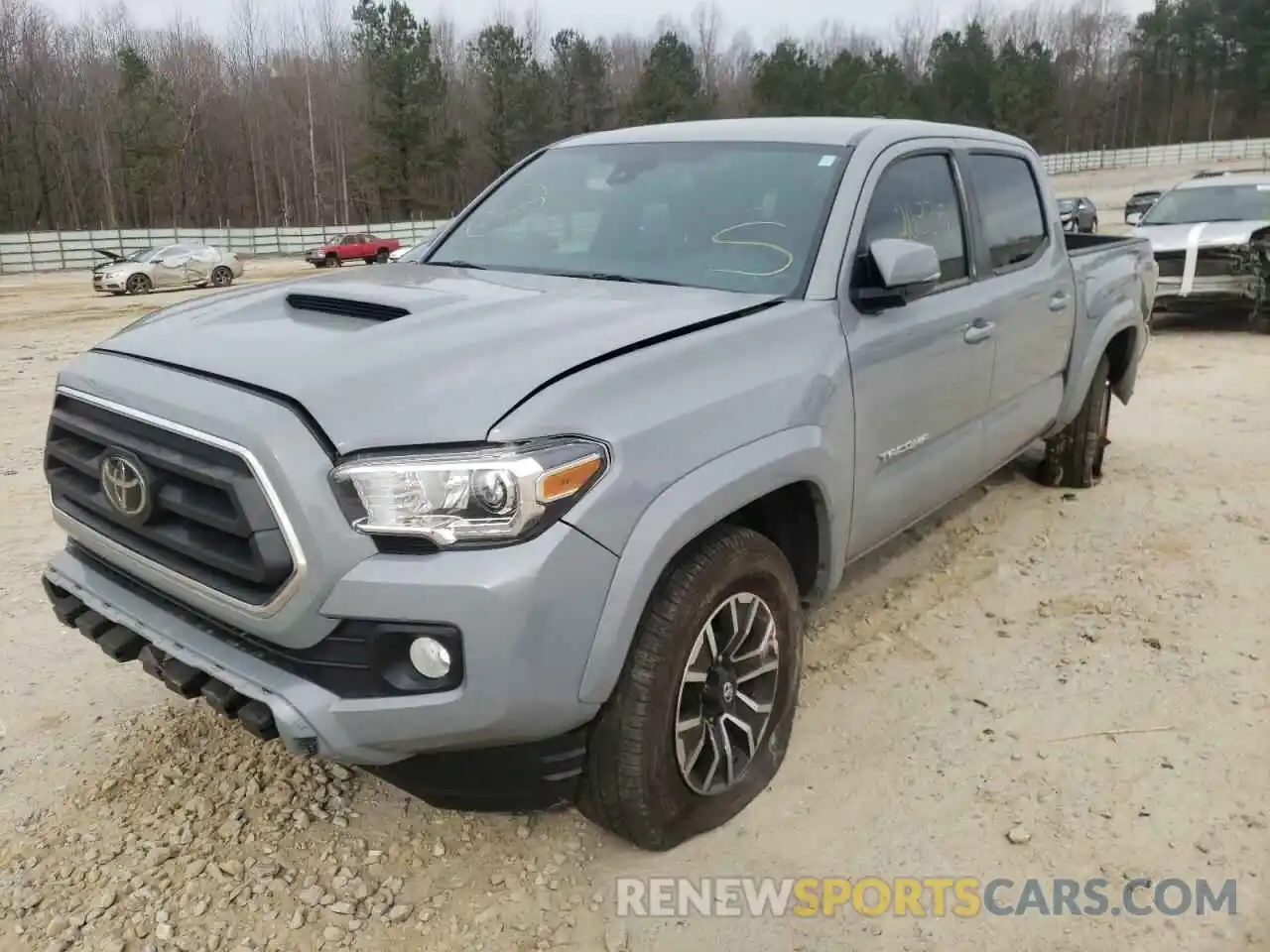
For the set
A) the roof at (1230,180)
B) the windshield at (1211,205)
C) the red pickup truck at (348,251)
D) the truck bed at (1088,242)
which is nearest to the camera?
the truck bed at (1088,242)

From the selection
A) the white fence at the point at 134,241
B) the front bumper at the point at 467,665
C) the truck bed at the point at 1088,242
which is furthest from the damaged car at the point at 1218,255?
the white fence at the point at 134,241

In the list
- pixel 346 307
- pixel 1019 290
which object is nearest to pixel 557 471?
pixel 346 307

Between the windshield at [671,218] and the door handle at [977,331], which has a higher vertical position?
the windshield at [671,218]

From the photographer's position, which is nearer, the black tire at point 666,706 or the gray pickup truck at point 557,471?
the gray pickup truck at point 557,471

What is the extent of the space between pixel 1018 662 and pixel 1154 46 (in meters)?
104

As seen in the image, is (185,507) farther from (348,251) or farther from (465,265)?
(348,251)

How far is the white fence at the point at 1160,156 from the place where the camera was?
72.0 metres

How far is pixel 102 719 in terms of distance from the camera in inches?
139

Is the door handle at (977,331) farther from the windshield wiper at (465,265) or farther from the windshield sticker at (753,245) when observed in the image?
the windshield wiper at (465,265)

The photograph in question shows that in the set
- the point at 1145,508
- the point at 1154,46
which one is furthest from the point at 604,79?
the point at 1145,508

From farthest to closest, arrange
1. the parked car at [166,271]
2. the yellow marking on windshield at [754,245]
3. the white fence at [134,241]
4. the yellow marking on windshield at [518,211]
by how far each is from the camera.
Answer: the white fence at [134,241], the parked car at [166,271], the yellow marking on windshield at [518,211], the yellow marking on windshield at [754,245]

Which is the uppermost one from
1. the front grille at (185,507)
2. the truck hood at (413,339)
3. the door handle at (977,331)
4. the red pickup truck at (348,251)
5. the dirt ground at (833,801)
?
the truck hood at (413,339)

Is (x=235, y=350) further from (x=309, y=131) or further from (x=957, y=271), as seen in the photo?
(x=309, y=131)

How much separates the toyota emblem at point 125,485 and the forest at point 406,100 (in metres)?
60.9
